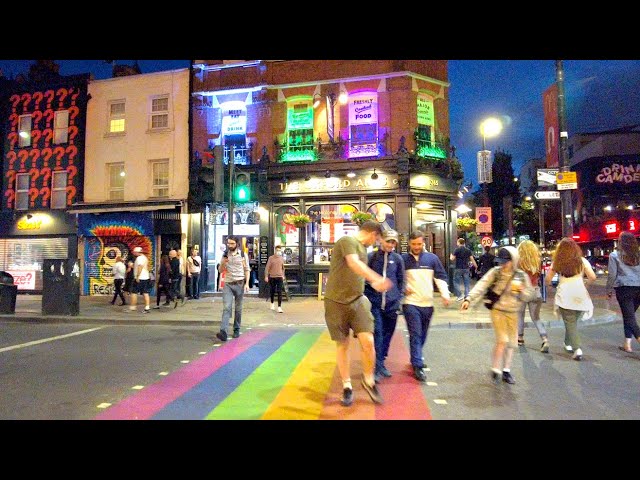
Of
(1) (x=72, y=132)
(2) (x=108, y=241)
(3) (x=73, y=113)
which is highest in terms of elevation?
(3) (x=73, y=113)

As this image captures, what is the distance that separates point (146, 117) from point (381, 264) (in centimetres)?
1595

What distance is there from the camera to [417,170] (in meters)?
15.8

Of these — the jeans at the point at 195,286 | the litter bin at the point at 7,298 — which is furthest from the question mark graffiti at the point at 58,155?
the jeans at the point at 195,286

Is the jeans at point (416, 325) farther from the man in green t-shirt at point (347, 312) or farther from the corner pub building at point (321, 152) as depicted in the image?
the corner pub building at point (321, 152)

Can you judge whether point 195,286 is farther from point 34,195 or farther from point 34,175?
point 34,175

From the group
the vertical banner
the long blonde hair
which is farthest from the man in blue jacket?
the vertical banner

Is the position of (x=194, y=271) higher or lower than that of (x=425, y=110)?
lower

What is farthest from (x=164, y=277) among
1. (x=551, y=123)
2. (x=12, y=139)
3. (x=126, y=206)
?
(x=12, y=139)

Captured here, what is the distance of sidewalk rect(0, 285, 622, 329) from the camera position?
10.1 meters

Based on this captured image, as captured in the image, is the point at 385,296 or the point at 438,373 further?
the point at 438,373

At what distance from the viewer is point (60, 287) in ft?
37.9

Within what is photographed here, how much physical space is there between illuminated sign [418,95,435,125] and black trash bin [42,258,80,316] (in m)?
12.7

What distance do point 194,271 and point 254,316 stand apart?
4273mm
